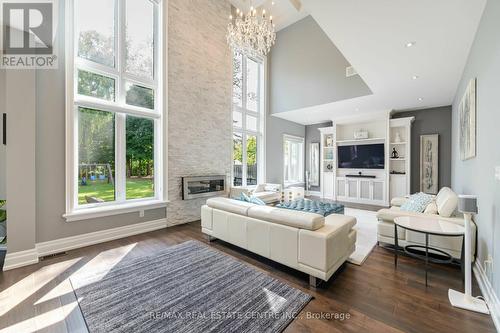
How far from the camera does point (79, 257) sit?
2889mm

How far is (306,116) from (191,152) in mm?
4390

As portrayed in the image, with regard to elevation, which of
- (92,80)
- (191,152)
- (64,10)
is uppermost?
(64,10)

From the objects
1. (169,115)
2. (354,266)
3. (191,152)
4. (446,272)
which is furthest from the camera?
(191,152)

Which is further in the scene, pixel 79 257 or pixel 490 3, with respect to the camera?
pixel 79 257

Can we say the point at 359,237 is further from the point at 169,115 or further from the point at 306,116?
the point at 306,116

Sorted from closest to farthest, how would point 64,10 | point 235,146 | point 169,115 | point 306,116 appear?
point 64,10, point 169,115, point 235,146, point 306,116

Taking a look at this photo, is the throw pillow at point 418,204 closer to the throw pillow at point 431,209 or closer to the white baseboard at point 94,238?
the throw pillow at point 431,209

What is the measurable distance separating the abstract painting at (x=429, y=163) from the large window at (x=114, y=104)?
23.2ft

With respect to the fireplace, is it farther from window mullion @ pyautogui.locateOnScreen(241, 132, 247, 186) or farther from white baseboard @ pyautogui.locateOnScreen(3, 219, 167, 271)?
window mullion @ pyautogui.locateOnScreen(241, 132, 247, 186)

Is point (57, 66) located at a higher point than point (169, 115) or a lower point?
higher

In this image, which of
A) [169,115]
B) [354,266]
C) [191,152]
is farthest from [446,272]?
[169,115]

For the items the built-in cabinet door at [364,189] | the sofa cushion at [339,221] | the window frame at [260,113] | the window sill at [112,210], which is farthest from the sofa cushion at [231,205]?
the built-in cabinet door at [364,189]
